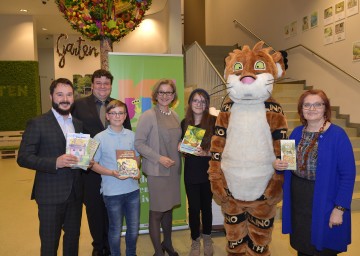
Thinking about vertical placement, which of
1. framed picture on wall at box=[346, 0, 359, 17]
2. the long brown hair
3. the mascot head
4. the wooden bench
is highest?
framed picture on wall at box=[346, 0, 359, 17]

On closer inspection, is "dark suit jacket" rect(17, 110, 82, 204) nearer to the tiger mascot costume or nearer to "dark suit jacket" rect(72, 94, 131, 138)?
"dark suit jacket" rect(72, 94, 131, 138)

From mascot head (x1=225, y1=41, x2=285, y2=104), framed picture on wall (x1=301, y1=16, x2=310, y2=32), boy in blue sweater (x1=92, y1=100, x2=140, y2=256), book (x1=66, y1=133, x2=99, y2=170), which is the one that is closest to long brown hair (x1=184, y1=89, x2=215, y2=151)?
mascot head (x1=225, y1=41, x2=285, y2=104)

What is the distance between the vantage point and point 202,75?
6.21 m

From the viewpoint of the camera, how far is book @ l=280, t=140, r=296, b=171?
1938 millimetres

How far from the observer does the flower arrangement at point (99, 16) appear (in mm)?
3117

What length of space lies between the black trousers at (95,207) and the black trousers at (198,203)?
2.49 feet

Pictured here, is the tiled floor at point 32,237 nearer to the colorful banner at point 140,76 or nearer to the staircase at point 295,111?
the colorful banner at point 140,76

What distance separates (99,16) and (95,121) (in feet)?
3.63

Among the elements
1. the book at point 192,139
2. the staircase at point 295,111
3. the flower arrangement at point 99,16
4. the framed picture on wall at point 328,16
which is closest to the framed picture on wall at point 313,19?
the framed picture on wall at point 328,16

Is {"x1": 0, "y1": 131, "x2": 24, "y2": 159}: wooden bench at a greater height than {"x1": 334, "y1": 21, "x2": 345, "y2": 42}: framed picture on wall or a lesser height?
lesser

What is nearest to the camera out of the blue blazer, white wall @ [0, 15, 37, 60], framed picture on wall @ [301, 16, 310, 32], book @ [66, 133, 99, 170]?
the blue blazer

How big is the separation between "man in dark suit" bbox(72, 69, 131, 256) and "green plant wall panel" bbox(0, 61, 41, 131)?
7.28 metres

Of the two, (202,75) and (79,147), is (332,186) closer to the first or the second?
(79,147)

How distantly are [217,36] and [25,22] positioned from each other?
6001mm
